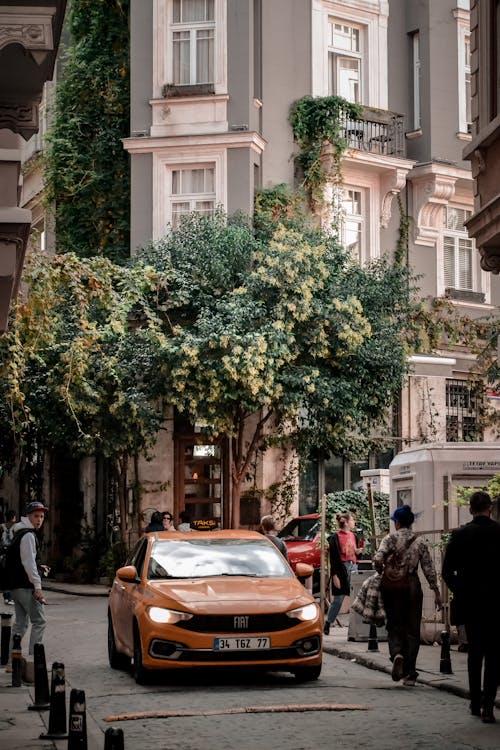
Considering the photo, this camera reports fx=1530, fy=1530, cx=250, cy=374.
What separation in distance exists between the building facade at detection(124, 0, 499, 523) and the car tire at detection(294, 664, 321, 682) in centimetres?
1908

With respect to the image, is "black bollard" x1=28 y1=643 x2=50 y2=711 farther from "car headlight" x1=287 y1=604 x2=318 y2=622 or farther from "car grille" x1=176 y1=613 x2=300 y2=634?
"car headlight" x1=287 y1=604 x2=318 y2=622

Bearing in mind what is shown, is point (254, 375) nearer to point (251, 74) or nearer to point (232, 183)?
point (232, 183)

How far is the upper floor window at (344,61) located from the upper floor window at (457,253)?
393 cm

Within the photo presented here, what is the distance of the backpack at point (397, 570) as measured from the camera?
50.4 ft

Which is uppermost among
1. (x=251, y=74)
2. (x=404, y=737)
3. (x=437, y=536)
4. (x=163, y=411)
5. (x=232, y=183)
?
(x=251, y=74)

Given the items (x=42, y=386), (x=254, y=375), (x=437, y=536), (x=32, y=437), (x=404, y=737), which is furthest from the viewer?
(x=32, y=437)

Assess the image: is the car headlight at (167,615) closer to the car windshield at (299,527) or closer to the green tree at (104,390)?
the green tree at (104,390)

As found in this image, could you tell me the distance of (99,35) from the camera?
36.9 m

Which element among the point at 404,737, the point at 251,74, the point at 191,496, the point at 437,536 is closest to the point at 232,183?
the point at 251,74

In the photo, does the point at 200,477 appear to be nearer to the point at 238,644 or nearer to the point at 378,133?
the point at 378,133

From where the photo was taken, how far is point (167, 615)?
583 inches

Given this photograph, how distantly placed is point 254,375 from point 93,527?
29.9ft

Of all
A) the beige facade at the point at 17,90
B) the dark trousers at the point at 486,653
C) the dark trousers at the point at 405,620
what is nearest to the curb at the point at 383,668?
the dark trousers at the point at 405,620

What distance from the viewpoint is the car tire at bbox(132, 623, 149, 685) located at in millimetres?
14961
